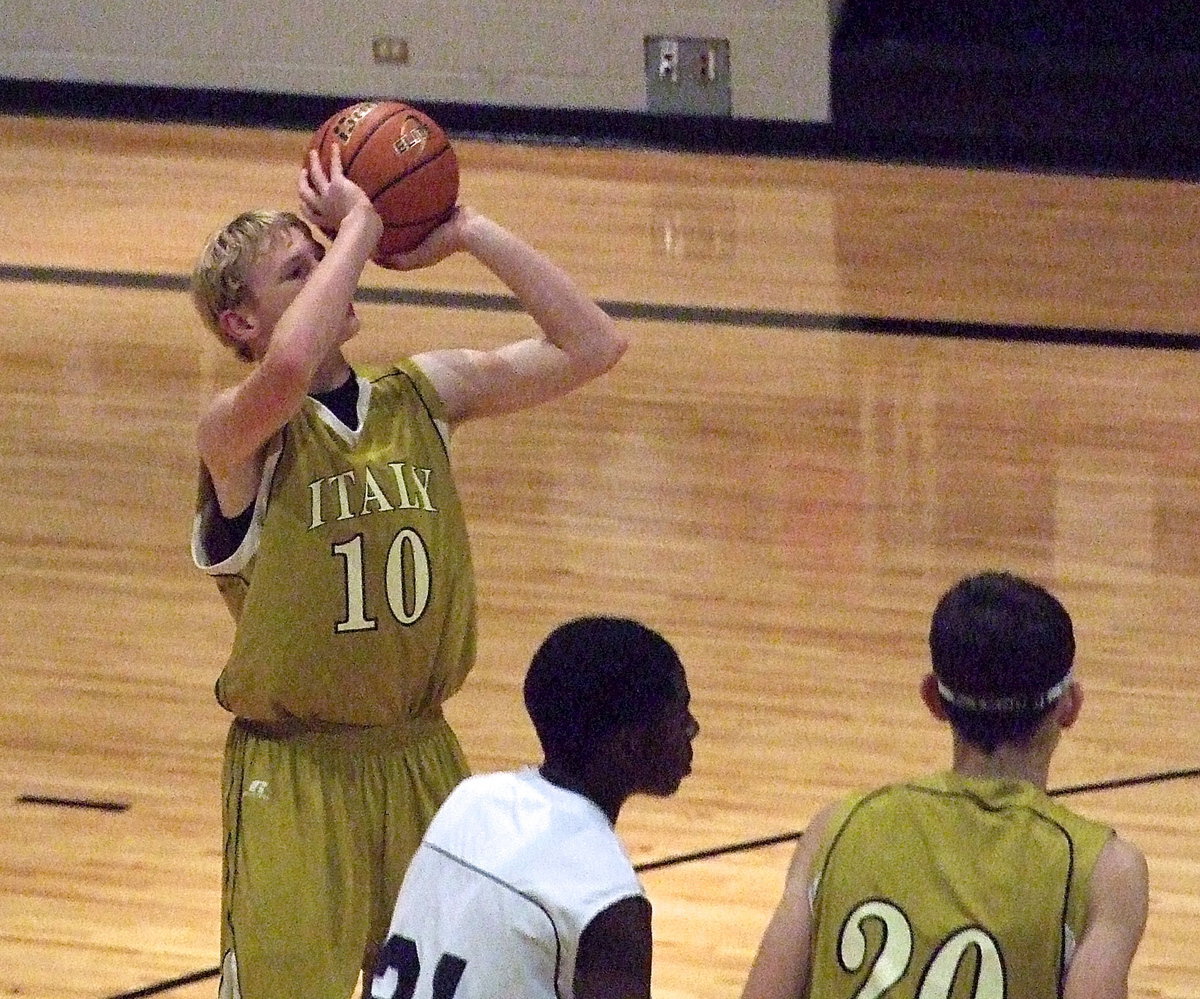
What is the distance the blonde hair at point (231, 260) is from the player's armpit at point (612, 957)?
1.29m

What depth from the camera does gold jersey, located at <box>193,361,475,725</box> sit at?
3.28 meters

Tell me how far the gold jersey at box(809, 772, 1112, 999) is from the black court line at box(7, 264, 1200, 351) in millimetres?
6568

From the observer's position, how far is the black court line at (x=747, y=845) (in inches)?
172

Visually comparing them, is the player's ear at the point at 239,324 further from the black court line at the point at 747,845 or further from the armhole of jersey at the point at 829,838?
the black court line at the point at 747,845

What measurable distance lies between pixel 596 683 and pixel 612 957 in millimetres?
287

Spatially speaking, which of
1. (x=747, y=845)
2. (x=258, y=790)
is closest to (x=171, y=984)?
(x=258, y=790)

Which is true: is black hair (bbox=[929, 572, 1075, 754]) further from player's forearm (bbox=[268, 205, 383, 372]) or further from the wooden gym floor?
the wooden gym floor

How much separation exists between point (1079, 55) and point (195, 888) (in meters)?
8.86

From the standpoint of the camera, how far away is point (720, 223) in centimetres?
1070

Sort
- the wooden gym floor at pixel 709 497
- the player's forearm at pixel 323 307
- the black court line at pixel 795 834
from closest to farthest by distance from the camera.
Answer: the player's forearm at pixel 323 307
the black court line at pixel 795 834
the wooden gym floor at pixel 709 497

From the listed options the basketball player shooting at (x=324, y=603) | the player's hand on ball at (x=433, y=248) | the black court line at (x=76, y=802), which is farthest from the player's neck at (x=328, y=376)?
the black court line at (x=76, y=802)

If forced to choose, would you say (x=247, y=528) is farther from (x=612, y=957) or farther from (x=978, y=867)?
(x=978, y=867)

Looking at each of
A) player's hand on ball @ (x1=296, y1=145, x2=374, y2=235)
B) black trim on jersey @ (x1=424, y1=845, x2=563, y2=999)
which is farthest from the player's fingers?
black trim on jersey @ (x1=424, y1=845, x2=563, y2=999)

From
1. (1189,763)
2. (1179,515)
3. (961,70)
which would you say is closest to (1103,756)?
(1189,763)
